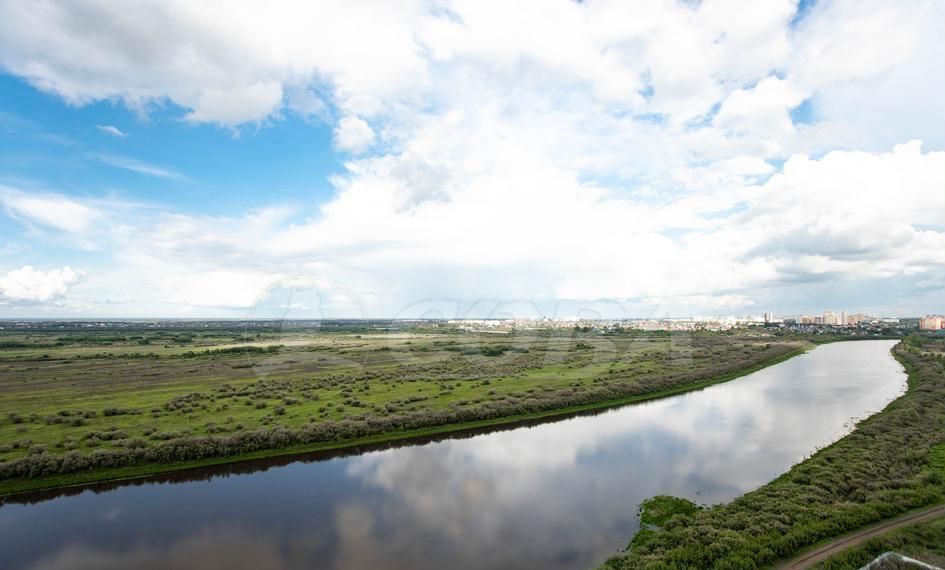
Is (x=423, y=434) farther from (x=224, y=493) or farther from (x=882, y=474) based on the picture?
(x=882, y=474)

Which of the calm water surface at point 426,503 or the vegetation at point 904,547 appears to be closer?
the vegetation at point 904,547

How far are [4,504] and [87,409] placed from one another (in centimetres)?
1521

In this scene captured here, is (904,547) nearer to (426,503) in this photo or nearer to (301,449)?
(426,503)

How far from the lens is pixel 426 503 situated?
70.1 ft

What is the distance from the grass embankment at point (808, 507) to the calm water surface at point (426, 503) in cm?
182

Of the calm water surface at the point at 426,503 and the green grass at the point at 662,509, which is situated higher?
the green grass at the point at 662,509

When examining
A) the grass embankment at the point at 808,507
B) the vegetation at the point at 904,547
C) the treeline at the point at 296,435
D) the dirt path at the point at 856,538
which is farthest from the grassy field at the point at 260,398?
the vegetation at the point at 904,547

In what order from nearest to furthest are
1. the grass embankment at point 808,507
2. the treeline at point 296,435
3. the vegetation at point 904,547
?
the vegetation at point 904,547, the grass embankment at point 808,507, the treeline at point 296,435

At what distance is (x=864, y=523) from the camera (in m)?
16.2

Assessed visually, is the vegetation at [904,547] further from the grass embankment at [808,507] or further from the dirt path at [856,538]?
the grass embankment at [808,507]

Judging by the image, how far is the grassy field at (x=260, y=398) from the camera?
25969mm

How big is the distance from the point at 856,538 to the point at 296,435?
93.7 feet

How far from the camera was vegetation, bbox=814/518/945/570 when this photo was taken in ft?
43.7

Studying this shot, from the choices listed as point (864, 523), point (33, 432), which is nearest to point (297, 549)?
point (864, 523)
